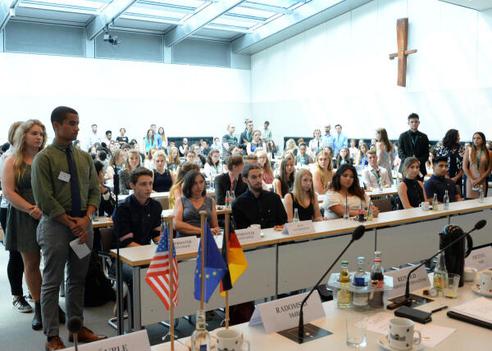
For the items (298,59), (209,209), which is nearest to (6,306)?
(209,209)

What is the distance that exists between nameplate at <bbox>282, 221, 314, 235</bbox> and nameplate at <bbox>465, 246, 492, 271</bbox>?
4.06 feet

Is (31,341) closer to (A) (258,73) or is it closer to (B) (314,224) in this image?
(B) (314,224)

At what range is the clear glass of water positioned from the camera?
1.82 metres

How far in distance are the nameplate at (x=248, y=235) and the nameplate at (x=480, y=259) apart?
53.0 inches

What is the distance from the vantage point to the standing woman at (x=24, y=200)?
11.4ft

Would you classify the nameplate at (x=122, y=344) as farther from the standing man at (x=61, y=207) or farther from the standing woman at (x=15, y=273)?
the standing woman at (x=15, y=273)

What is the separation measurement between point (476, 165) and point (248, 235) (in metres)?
5.23

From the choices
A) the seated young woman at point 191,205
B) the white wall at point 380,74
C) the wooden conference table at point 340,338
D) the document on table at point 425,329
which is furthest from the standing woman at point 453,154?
the document on table at point 425,329

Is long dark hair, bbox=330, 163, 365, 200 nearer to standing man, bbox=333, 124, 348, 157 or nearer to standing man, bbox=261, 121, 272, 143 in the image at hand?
standing man, bbox=333, 124, 348, 157

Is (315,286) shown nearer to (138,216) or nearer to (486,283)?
(486,283)

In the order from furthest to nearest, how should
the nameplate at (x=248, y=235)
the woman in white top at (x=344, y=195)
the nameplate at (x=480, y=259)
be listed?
the woman in white top at (x=344, y=195) → the nameplate at (x=248, y=235) → the nameplate at (x=480, y=259)

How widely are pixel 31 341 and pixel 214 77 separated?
14.5 metres

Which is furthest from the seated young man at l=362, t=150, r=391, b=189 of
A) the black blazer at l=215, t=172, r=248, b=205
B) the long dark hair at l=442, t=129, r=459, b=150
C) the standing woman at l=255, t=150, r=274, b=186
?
the black blazer at l=215, t=172, r=248, b=205

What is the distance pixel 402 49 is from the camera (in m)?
12.1
